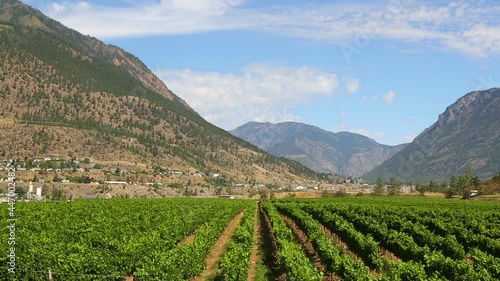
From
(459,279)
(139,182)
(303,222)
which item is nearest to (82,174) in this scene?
(139,182)

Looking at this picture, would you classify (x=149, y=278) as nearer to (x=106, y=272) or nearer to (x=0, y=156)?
(x=106, y=272)

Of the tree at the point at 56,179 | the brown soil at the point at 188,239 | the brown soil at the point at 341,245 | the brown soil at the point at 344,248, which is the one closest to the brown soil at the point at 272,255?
the brown soil at the point at 344,248

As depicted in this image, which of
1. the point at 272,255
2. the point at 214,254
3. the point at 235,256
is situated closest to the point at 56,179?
the point at 214,254

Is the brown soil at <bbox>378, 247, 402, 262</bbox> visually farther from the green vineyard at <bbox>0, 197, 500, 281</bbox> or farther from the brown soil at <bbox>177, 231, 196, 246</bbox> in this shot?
the brown soil at <bbox>177, 231, 196, 246</bbox>

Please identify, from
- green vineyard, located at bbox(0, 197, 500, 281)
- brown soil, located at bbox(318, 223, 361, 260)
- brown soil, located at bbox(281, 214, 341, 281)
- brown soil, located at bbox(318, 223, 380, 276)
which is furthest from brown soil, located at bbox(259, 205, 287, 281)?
brown soil, located at bbox(318, 223, 361, 260)

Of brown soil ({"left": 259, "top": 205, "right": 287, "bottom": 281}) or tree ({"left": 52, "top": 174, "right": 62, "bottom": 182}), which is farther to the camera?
tree ({"left": 52, "top": 174, "right": 62, "bottom": 182})

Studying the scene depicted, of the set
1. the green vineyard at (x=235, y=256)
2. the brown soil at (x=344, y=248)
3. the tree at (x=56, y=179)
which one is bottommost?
the tree at (x=56, y=179)

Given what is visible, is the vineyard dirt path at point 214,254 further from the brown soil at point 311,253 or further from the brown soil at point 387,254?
the brown soil at point 387,254

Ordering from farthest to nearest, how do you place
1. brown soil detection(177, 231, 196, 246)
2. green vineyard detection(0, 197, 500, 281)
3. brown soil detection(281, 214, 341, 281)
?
1. brown soil detection(177, 231, 196, 246)
2. brown soil detection(281, 214, 341, 281)
3. green vineyard detection(0, 197, 500, 281)

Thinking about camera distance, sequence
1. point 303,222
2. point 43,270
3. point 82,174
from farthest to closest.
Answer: point 82,174
point 303,222
point 43,270

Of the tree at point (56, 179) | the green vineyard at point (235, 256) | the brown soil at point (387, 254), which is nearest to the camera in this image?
the green vineyard at point (235, 256)

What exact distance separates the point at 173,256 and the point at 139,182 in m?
178

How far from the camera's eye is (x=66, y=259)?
2300cm

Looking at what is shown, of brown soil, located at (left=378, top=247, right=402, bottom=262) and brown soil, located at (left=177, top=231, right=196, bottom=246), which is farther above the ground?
brown soil, located at (left=378, top=247, right=402, bottom=262)
